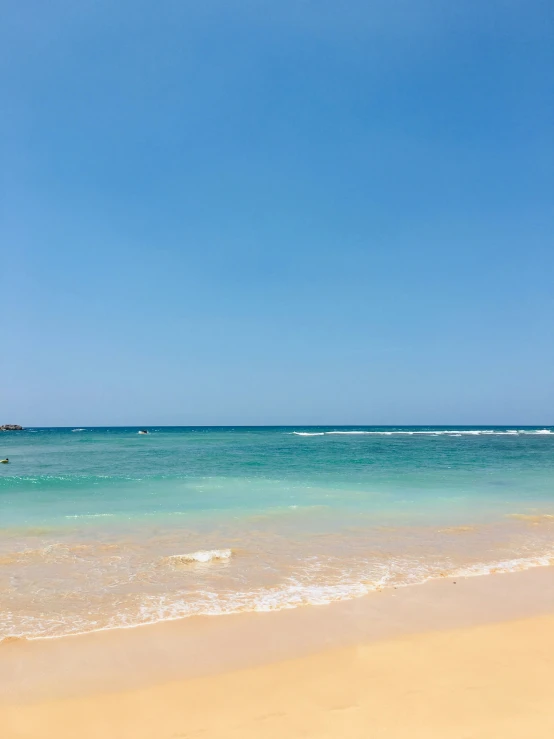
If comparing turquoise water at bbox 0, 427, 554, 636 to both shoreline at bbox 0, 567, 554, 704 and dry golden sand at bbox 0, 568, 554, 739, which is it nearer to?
shoreline at bbox 0, 567, 554, 704

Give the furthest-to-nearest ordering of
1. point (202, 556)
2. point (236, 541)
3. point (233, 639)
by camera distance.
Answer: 1. point (236, 541)
2. point (202, 556)
3. point (233, 639)

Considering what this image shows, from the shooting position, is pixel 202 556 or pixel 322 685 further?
pixel 202 556

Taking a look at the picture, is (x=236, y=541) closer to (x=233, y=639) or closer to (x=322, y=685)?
(x=233, y=639)

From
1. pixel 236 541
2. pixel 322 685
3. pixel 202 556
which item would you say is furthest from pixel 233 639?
pixel 236 541

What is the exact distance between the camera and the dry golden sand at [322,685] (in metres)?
3.89

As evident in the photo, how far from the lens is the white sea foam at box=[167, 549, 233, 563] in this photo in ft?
29.2

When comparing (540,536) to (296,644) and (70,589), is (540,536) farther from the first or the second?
(70,589)

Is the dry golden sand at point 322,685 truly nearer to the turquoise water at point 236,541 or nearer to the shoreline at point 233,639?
the shoreline at point 233,639

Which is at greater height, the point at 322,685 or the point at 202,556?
the point at 322,685

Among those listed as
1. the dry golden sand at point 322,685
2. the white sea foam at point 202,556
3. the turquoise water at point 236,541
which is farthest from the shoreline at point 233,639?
the white sea foam at point 202,556

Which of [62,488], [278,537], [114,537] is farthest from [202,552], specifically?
[62,488]

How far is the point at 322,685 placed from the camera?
14.9ft

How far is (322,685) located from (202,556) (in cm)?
491

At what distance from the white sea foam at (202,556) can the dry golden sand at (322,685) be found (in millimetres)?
2807
